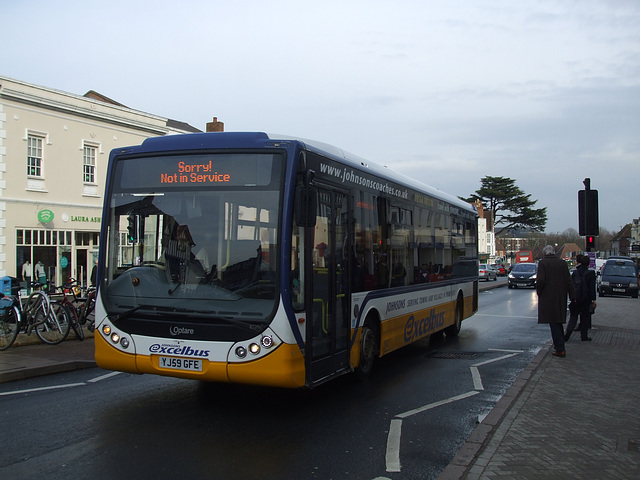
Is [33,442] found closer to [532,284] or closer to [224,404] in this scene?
[224,404]

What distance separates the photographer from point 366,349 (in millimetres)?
8492

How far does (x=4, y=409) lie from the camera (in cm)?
700

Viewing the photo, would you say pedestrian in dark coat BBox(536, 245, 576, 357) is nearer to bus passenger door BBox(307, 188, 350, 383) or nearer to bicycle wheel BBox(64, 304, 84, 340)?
bus passenger door BBox(307, 188, 350, 383)

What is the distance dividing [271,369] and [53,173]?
83.9 ft

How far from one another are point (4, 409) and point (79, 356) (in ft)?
10.9

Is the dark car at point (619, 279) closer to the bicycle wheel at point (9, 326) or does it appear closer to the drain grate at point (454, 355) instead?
the drain grate at point (454, 355)

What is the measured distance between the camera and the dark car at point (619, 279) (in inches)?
1351

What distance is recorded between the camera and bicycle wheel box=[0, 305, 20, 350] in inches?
430

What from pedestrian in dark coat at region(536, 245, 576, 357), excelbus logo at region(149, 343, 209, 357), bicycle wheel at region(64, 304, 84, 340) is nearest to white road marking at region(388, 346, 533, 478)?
pedestrian in dark coat at region(536, 245, 576, 357)

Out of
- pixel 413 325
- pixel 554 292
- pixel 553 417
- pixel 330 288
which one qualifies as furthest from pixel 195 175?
pixel 554 292

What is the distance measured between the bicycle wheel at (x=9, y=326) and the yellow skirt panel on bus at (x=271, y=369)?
6526 millimetres

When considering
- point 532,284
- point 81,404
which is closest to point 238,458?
point 81,404

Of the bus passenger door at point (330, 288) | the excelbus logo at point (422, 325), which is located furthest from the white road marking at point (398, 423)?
the excelbus logo at point (422, 325)

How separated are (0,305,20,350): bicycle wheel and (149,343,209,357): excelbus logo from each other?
5.68 m
